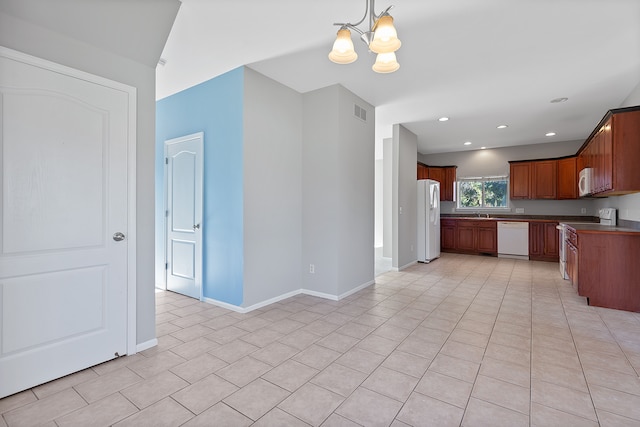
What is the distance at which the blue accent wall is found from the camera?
348 cm

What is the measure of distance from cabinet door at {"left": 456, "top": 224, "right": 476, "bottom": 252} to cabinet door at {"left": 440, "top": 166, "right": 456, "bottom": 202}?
0.93 m

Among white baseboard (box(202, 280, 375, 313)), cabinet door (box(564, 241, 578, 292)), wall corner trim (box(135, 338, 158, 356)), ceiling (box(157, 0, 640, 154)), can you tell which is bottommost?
wall corner trim (box(135, 338, 158, 356))

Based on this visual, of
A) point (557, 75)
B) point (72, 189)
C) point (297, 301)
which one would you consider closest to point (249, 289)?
point (297, 301)

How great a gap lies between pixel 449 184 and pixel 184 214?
22.5 ft

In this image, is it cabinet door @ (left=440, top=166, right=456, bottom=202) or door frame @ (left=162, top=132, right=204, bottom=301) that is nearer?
door frame @ (left=162, top=132, right=204, bottom=301)

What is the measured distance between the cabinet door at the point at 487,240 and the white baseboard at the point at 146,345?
723 centimetres

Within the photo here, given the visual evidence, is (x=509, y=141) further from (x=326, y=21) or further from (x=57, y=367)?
(x=57, y=367)

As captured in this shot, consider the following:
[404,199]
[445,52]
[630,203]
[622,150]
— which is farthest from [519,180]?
[445,52]

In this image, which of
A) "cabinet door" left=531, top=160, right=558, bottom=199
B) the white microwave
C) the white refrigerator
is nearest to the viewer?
the white microwave

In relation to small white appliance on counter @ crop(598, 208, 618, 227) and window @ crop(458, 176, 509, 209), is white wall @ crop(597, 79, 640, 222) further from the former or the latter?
window @ crop(458, 176, 509, 209)

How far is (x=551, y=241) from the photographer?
668 cm

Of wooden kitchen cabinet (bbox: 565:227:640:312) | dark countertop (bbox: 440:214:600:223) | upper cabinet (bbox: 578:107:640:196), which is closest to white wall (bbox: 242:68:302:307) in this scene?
wooden kitchen cabinet (bbox: 565:227:640:312)

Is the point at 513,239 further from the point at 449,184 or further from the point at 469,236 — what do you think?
the point at 449,184

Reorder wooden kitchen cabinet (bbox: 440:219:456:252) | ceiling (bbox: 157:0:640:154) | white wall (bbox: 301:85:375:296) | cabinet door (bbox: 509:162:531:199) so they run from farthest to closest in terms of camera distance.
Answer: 1. wooden kitchen cabinet (bbox: 440:219:456:252)
2. cabinet door (bbox: 509:162:531:199)
3. white wall (bbox: 301:85:375:296)
4. ceiling (bbox: 157:0:640:154)
